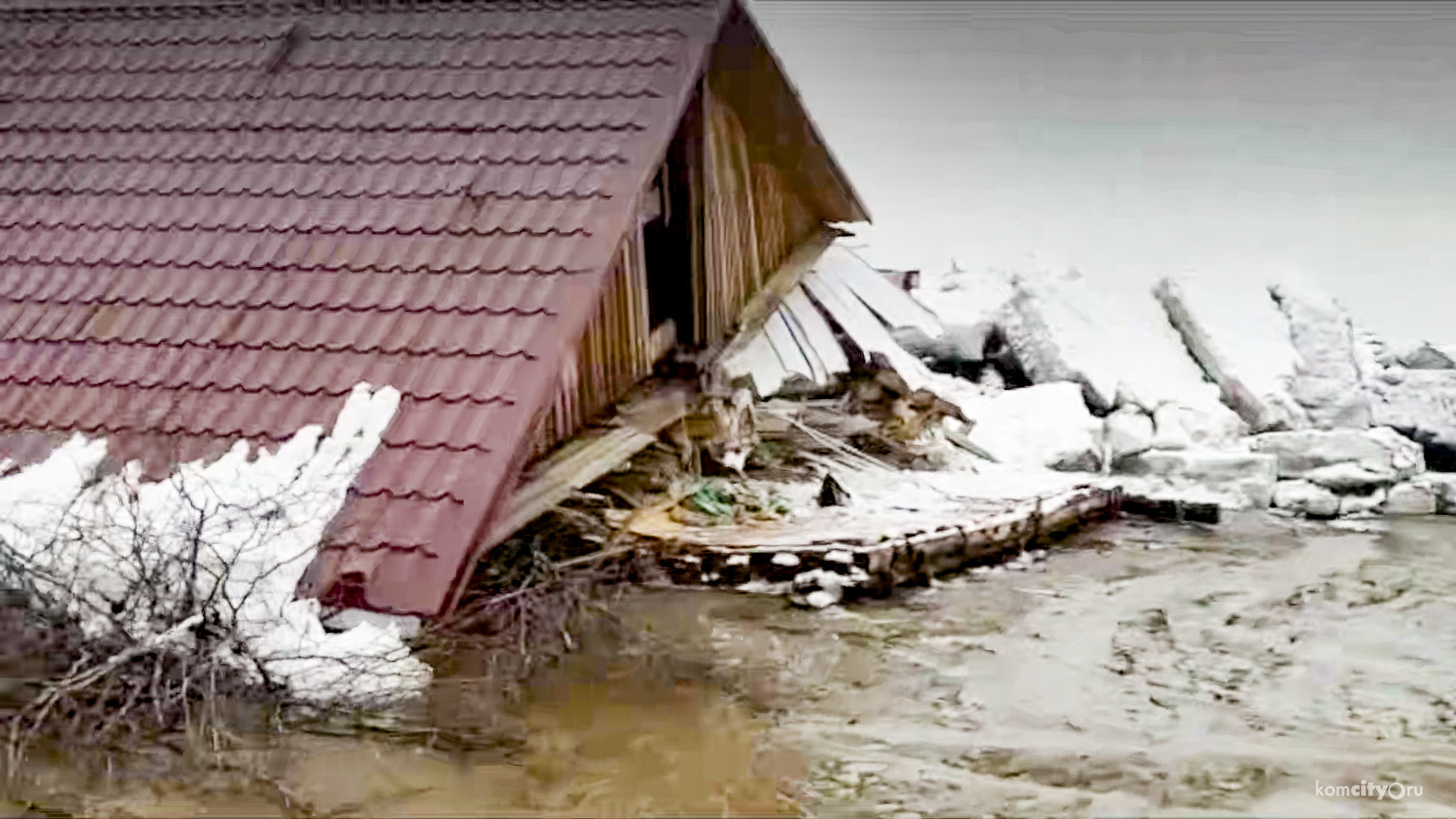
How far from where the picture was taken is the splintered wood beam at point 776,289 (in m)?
7.85

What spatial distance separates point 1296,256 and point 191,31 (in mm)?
7562

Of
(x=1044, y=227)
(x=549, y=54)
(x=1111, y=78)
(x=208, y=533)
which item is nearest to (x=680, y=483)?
(x=549, y=54)

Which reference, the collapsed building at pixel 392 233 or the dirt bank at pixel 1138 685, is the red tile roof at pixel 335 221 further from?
the dirt bank at pixel 1138 685

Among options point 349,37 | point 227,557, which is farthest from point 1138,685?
point 349,37

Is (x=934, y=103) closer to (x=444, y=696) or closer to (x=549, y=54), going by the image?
(x=549, y=54)

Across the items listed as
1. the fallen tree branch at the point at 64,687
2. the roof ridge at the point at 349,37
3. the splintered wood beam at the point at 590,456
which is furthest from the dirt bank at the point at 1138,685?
the roof ridge at the point at 349,37

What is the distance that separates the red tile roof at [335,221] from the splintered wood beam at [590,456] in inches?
19.2

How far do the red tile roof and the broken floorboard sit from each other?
5.22 feet

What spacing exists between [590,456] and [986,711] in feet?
6.28

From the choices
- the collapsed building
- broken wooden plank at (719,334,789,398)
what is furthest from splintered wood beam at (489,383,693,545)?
broken wooden plank at (719,334,789,398)

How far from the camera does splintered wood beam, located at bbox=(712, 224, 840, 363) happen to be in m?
7.85

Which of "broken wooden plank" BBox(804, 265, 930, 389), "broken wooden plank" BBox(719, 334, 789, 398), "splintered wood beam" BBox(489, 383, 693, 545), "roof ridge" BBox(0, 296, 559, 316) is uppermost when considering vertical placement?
"broken wooden plank" BBox(804, 265, 930, 389)

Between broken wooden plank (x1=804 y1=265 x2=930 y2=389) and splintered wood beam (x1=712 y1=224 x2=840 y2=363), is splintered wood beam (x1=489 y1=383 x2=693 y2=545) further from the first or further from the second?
broken wooden plank (x1=804 y1=265 x2=930 y2=389)

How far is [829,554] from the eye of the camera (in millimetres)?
6977
